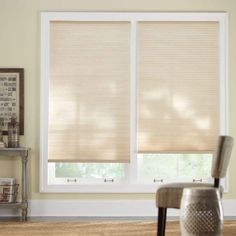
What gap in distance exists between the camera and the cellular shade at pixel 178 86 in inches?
221

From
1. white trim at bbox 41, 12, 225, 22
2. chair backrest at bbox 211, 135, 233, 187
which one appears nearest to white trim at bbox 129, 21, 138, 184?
white trim at bbox 41, 12, 225, 22

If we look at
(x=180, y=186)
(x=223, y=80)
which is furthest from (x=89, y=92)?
(x=180, y=186)

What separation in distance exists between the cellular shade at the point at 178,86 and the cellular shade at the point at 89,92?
213 mm

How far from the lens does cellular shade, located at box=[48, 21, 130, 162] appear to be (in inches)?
221

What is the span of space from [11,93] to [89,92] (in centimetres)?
88

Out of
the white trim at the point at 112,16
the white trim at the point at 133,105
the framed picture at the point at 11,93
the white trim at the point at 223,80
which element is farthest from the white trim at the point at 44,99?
the white trim at the point at 223,80

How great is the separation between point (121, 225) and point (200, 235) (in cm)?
397

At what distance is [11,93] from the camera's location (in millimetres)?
5629

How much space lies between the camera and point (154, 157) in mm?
5773

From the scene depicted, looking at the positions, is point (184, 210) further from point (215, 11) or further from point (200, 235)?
point (215, 11)

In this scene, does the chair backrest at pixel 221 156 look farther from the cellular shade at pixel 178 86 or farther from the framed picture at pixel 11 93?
the framed picture at pixel 11 93

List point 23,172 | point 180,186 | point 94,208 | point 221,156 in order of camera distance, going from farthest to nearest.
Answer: point 94,208 < point 23,172 < point 180,186 < point 221,156

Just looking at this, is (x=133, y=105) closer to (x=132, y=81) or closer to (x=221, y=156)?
(x=132, y=81)

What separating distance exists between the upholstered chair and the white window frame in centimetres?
199
